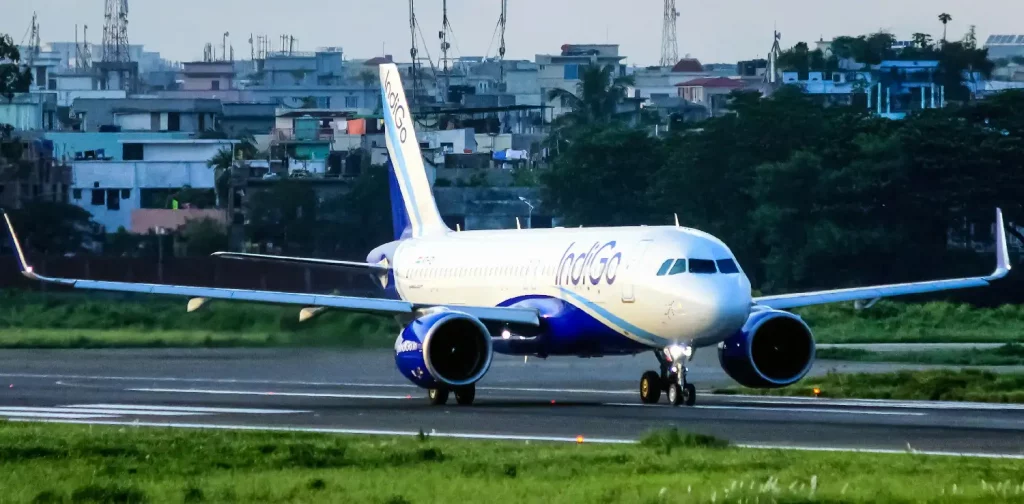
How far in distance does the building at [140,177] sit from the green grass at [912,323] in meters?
66.5

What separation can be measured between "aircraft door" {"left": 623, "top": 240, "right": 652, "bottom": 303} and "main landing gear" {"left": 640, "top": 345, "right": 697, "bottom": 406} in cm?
99

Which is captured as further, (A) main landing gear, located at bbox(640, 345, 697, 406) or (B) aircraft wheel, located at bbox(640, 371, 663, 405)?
(B) aircraft wheel, located at bbox(640, 371, 663, 405)

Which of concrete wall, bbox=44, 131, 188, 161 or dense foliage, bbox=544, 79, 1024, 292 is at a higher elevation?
concrete wall, bbox=44, 131, 188, 161

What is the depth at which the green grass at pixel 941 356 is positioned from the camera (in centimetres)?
4384

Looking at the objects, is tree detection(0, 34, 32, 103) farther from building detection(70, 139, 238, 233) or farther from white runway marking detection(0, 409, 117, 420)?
white runway marking detection(0, 409, 117, 420)

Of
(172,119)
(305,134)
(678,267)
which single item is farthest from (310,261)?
(172,119)

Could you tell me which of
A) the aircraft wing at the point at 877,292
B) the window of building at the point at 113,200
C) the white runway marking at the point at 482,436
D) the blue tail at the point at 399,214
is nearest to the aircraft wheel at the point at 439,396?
the aircraft wing at the point at 877,292

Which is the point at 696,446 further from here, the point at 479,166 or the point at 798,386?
the point at 479,166

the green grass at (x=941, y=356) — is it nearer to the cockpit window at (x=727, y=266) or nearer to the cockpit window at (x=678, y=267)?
the cockpit window at (x=727, y=266)

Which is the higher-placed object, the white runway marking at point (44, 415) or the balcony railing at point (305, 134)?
the balcony railing at point (305, 134)

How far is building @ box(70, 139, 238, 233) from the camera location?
417ft

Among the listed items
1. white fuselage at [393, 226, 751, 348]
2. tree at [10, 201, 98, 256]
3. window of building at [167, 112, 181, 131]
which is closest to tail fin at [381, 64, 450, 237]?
white fuselage at [393, 226, 751, 348]

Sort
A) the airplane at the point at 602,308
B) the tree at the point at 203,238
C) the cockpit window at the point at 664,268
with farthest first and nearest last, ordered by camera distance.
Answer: the tree at the point at 203,238 → the cockpit window at the point at 664,268 → the airplane at the point at 602,308

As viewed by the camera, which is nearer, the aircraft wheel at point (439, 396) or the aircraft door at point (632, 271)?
the aircraft door at point (632, 271)
